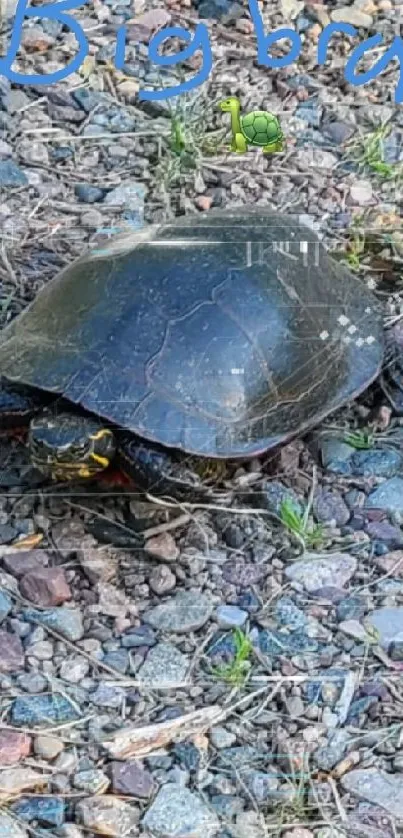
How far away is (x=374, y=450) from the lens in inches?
51.8

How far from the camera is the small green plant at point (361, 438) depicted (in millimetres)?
1320

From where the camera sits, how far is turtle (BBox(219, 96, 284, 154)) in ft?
4.42

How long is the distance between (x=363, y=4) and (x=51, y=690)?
27.7 inches

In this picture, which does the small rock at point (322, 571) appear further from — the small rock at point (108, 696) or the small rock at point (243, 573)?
the small rock at point (108, 696)

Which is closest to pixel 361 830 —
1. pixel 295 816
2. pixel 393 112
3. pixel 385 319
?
pixel 295 816

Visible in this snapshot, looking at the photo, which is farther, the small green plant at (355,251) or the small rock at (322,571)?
the small green plant at (355,251)

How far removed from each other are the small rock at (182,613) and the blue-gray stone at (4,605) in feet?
0.34

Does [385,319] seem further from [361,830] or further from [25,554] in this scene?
[361,830]

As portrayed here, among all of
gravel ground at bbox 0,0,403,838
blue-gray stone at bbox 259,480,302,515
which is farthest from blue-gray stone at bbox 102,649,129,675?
blue-gray stone at bbox 259,480,302,515

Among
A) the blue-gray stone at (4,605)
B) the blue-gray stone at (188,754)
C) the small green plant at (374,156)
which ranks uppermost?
the small green plant at (374,156)

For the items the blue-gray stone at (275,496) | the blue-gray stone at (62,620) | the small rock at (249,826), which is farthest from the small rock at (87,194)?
the small rock at (249,826)

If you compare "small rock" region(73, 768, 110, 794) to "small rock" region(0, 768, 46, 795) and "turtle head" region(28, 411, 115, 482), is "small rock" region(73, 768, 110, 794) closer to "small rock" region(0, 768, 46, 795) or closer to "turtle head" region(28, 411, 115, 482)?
"small rock" region(0, 768, 46, 795)

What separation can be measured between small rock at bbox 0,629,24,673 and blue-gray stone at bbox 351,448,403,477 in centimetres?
35

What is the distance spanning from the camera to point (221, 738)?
1.03 meters
